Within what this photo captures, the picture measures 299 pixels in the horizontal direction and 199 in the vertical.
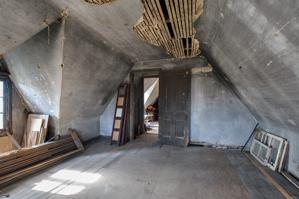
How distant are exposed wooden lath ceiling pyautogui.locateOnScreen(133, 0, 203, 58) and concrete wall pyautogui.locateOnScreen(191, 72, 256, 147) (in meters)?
2.08

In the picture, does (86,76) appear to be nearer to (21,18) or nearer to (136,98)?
(21,18)

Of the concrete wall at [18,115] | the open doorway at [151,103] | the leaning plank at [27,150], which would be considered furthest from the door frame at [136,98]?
the concrete wall at [18,115]

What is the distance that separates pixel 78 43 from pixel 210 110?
3.70m

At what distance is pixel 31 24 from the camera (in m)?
2.61

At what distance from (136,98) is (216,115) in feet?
8.89

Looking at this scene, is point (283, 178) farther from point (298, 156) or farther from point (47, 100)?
point (47, 100)

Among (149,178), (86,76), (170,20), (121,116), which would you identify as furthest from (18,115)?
(170,20)

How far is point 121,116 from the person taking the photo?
5.37 meters

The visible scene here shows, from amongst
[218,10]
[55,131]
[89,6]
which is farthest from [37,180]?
[218,10]

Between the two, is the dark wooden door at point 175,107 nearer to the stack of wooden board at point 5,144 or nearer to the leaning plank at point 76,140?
the leaning plank at point 76,140

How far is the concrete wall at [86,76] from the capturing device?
3232 millimetres

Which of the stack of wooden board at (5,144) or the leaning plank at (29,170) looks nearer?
the leaning plank at (29,170)

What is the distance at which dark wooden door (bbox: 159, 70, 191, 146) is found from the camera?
5066 mm

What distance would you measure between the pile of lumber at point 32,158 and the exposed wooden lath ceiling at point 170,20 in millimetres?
3025
